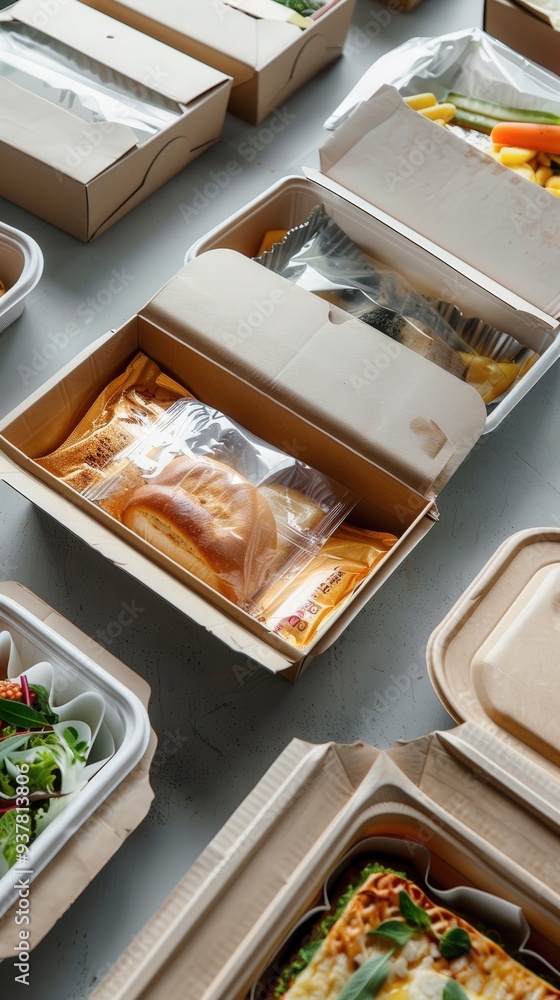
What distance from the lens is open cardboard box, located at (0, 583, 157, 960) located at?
89 cm

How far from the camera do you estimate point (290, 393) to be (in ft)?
4.01

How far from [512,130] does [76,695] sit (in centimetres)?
133

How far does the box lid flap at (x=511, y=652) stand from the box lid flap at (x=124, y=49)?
1.06 m

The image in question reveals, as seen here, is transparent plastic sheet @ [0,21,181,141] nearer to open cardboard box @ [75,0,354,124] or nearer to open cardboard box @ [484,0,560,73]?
open cardboard box @ [75,0,354,124]

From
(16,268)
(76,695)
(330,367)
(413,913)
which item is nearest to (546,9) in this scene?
(330,367)

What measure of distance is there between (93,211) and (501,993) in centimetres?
135

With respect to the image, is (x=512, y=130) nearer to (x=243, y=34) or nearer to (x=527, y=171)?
(x=527, y=171)

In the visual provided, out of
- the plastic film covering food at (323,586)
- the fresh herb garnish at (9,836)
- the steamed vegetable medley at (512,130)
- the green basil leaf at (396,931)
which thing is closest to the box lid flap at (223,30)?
the steamed vegetable medley at (512,130)

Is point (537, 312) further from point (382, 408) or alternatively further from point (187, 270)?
point (187, 270)

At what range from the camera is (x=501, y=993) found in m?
0.80

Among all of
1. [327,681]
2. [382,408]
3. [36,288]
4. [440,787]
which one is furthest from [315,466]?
[36,288]

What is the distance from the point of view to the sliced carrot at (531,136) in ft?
5.38

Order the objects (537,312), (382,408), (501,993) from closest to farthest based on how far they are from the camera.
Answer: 1. (501,993)
2. (382,408)
3. (537,312)

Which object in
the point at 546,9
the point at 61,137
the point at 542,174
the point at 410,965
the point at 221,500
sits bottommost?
the point at 410,965
